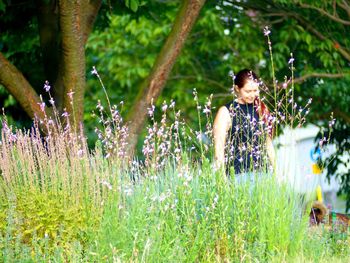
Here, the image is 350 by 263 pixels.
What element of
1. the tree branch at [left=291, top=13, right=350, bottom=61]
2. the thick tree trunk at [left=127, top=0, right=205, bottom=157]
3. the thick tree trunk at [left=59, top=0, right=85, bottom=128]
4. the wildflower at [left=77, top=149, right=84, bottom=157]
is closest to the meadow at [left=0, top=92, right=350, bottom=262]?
the wildflower at [left=77, top=149, right=84, bottom=157]

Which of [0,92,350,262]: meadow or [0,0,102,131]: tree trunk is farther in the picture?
[0,0,102,131]: tree trunk

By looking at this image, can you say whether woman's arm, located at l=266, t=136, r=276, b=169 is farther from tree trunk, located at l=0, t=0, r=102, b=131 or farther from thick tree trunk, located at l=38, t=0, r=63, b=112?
thick tree trunk, located at l=38, t=0, r=63, b=112

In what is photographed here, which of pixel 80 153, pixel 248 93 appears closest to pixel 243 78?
pixel 248 93

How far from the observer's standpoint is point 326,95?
1435 cm

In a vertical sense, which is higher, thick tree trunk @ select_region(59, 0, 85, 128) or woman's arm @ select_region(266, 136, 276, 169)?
thick tree trunk @ select_region(59, 0, 85, 128)

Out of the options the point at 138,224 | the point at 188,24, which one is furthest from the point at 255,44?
the point at 138,224

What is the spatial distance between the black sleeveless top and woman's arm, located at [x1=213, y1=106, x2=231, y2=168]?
0.05m

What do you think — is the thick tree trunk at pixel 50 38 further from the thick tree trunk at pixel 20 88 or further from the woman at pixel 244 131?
the woman at pixel 244 131

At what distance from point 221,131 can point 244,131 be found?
0.81ft

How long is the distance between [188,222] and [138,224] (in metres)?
0.40

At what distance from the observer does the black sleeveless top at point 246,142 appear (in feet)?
23.4

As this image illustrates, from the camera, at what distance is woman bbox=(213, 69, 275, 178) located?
719 cm

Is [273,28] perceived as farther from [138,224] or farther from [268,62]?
[138,224]

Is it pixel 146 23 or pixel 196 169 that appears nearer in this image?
pixel 196 169
